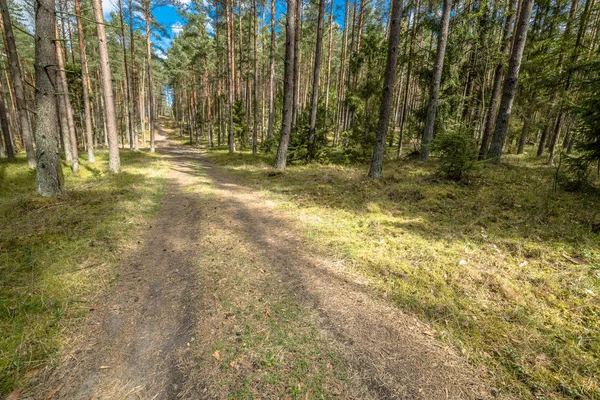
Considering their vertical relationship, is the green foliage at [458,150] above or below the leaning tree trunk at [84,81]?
below

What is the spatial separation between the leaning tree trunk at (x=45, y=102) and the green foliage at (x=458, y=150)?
11430 mm

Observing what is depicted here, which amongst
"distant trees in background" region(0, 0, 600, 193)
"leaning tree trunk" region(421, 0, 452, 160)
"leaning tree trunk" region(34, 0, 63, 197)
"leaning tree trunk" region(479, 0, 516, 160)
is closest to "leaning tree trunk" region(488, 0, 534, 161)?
"distant trees in background" region(0, 0, 600, 193)

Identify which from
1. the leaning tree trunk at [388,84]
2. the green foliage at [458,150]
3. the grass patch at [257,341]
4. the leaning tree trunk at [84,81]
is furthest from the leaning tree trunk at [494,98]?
the leaning tree trunk at [84,81]

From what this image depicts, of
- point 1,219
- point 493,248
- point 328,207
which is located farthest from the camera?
point 328,207

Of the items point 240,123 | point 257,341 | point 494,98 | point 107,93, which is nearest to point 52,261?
point 257,341

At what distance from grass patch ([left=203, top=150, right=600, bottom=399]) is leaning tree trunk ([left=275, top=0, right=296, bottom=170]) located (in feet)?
20.3

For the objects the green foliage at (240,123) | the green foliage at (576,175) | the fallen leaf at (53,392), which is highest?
the green foliage at (240,123)

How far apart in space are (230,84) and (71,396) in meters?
22.2

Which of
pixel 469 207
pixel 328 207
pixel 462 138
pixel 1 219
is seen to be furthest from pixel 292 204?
pixel 1 219

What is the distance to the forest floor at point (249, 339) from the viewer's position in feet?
8.54

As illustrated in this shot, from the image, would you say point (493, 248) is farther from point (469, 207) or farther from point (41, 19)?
point (41, 19)

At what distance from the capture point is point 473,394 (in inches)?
100

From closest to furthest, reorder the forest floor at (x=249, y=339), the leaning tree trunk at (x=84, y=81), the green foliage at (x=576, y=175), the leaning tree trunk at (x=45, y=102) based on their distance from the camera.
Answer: the forest floor at (x=249, y=339), the leaning tree trunk at (x=45, y=102), the green foliage at (x=576, y=175), the leaning tree trunk at (x=84, y=81)

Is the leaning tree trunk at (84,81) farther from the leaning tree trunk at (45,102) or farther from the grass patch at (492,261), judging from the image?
the grass patch at (492,261)
